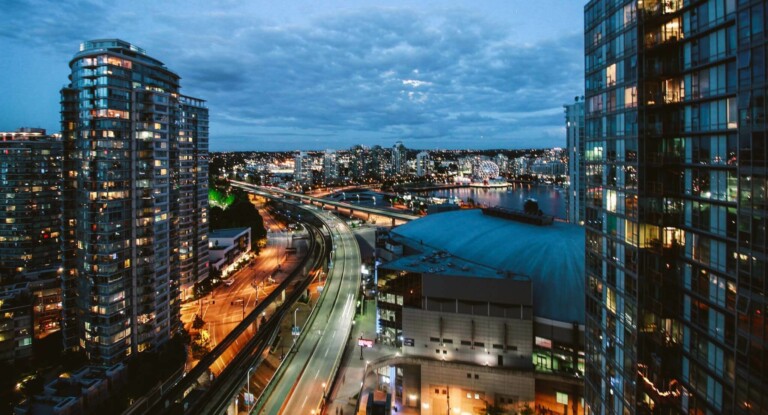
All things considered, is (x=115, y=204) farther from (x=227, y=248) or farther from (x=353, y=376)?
(x=227, y=248)

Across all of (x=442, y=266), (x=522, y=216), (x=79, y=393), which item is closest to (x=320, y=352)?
(x=442, y=266)

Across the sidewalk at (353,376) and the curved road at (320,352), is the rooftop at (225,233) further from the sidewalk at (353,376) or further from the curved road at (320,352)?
the sidewalk at (353,376)

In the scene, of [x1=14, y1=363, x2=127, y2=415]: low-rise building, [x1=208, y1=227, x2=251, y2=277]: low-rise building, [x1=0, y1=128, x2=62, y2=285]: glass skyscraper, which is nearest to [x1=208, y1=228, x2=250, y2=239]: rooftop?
[x1=208, y1=227, x2=251, y2=277]: low-rise building

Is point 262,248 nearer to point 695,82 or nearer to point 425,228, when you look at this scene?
point 425,228

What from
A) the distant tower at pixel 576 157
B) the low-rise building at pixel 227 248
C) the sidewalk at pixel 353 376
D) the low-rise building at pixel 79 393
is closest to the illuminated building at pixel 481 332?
the sidewalk at pixel 353 376

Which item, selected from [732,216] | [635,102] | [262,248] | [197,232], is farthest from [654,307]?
[262,248]

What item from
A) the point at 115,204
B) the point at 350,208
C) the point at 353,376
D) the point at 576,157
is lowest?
the point at 353,376
